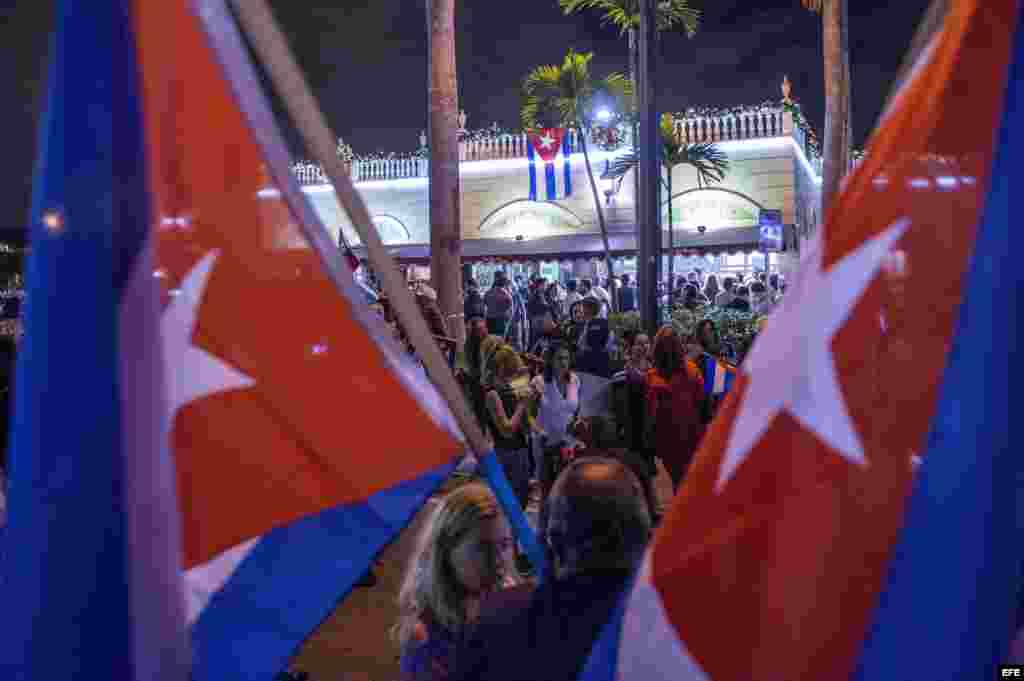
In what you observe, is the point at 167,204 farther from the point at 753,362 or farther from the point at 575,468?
the point at 753,362

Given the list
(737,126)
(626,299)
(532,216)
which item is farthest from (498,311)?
(532,216)

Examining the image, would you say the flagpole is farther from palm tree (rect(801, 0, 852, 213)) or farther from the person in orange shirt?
palm tree (rect(801, 0, 852, 213))

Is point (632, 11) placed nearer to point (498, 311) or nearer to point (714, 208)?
point (498, 311)

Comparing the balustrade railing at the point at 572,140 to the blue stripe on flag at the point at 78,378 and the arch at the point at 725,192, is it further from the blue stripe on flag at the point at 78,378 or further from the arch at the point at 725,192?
the blue stripe on flag at the point at 78,378

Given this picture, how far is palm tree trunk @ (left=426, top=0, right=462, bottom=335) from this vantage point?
10.9 m

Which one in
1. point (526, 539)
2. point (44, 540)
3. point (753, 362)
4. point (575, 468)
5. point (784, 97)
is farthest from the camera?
point (784, 97)

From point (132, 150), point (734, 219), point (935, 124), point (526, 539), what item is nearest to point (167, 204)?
point (132, 150)

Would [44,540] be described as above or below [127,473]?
below

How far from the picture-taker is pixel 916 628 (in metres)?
1.54

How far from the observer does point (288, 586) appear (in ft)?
6.93

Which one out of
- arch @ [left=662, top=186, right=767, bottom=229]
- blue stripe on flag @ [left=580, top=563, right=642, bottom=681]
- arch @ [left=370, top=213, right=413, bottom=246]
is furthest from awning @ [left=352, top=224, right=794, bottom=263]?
blue stripe on flag @ [left=580, top=563, right=642, bottom=681]

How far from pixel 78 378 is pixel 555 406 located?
4664 millimetres

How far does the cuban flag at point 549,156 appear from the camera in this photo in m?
28.7

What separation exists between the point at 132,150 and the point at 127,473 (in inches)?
26.9
